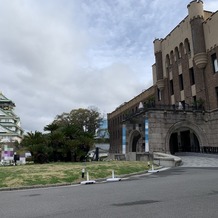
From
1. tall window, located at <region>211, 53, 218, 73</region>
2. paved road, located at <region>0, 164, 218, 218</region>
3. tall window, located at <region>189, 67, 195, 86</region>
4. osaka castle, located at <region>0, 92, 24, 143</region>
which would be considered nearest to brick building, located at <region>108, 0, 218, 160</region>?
tall window, located at <region>189, 67, 195, 86</region>

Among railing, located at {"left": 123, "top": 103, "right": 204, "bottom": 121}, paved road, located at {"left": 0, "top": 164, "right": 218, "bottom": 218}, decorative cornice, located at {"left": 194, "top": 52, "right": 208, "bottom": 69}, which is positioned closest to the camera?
paved road, located at {"left": 0, "top": 164, "right": 218, "bottom": 218}

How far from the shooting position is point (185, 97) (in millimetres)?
37094

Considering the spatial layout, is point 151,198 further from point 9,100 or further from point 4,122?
point 9,100

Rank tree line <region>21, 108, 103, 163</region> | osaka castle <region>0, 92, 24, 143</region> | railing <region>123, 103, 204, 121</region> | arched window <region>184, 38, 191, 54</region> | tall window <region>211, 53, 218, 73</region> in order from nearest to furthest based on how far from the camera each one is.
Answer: tree line <region>21, 108, 103, 163</region> → railing <region>123, 103, 204, 121</region> → tall window <region>211, 53, 218, 73</region> → arched window <region>184, 38, 191, 54</region> → osaka castle <region>0, 92, 24, 143</region>

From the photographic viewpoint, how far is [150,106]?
30578 mm

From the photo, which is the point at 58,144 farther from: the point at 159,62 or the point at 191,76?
the point at 159,62

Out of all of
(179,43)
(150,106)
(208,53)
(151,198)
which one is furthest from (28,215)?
(179,43)

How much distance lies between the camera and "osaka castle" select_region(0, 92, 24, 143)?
79.0m

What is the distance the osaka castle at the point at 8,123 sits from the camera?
259ft

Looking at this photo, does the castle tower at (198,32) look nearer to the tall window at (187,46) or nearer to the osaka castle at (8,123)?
the tall window at (187,46)

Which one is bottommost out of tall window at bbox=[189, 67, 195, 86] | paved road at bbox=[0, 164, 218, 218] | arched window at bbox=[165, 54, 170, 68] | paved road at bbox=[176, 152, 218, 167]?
paved road at bbox=[0, 164, 218, 218]

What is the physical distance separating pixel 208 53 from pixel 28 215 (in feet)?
105

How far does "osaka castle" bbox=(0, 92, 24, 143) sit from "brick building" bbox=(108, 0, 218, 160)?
160 ft

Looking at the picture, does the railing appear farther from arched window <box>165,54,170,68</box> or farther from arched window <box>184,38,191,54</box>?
arched window <box>165,54,170,68</box>
